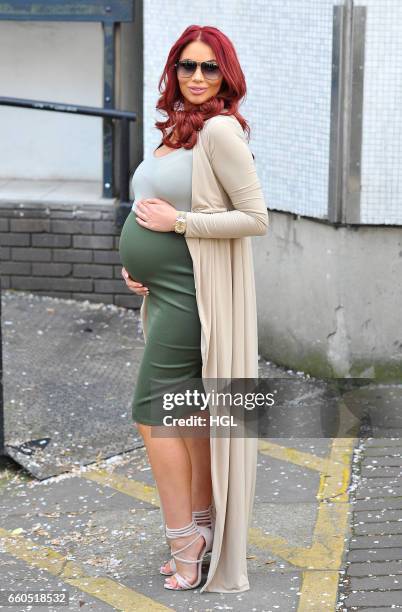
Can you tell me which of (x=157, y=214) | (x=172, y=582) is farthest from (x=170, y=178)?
(x=172, y=582)

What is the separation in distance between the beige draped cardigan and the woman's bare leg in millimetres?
116

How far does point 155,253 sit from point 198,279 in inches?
7.3

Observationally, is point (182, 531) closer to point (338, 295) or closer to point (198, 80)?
point (198, 80)

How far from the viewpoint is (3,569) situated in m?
4.45

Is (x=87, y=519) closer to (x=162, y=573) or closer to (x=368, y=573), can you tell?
(x=162, y=573)

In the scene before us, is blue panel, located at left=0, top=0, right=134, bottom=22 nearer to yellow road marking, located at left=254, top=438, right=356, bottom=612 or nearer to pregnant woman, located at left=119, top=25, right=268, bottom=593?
yellow road marking, located at left=254, top=438, right=356, bottom=612

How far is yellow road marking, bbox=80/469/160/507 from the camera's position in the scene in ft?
16.9

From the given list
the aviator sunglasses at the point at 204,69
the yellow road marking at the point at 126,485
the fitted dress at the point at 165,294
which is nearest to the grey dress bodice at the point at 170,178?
the fitted dress at the point at 165,294

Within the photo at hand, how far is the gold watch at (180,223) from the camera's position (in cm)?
396

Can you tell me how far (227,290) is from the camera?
4070 mm

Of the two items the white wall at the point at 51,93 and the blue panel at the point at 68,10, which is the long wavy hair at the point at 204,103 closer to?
the blue panel at the point at 68,10

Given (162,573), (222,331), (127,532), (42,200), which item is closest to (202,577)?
(162,573)

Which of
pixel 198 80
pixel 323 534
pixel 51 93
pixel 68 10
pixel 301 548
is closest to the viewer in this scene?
pixel 198 80

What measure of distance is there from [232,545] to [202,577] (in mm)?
272
